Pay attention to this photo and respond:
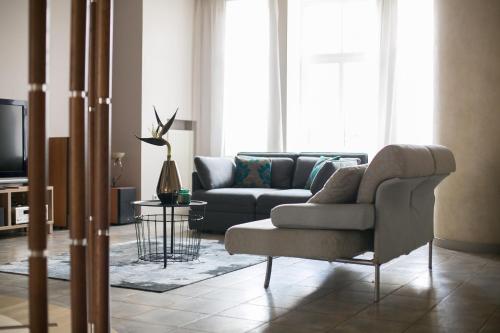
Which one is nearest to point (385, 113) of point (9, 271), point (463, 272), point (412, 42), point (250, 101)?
point (412, 42)

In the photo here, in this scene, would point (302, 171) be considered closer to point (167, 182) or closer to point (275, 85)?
point (275, 85)

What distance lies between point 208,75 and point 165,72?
66cm

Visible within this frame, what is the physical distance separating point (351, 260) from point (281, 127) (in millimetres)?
4528

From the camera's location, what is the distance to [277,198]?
6.06m

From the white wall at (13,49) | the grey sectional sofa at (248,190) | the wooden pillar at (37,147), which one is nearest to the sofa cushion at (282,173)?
the grey sectional sofa at (248,190)

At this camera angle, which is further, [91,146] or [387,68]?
[387,68]

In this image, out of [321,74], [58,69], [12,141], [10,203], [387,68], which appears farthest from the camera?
[321,74]

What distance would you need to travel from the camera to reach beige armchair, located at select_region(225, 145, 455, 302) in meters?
3.46

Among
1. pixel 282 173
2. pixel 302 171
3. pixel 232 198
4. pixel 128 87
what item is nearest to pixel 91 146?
pixel 232 198

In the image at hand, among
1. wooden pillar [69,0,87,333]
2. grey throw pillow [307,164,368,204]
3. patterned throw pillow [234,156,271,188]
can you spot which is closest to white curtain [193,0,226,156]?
patterned throw pillow [234,156,271,188]

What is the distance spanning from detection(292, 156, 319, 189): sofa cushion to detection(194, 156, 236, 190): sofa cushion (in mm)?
711

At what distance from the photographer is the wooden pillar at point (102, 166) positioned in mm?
1209

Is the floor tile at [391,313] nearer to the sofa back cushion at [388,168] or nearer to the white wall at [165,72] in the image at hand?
the sofa back cushion at [388,168]

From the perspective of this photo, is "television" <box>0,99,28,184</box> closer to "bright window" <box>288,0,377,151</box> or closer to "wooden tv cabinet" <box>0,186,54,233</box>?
"wooden tv cabinet" <box>0,186,54,233</box>
